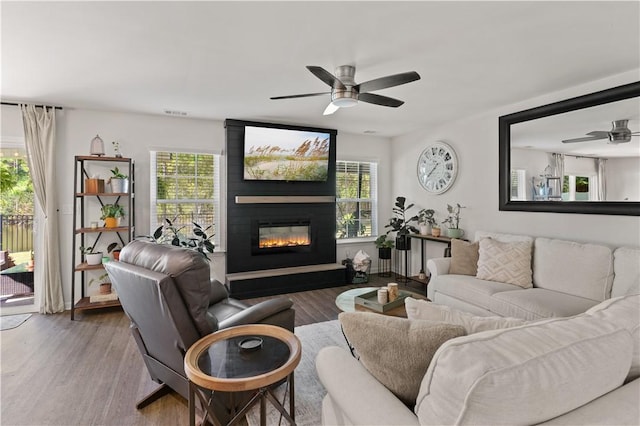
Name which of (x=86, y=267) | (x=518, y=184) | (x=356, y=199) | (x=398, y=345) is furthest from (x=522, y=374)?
(x=356, y=199)

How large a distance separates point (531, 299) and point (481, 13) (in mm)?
2254

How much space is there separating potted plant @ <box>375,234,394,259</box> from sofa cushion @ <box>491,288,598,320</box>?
2502mm

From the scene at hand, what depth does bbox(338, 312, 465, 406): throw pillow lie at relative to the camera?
1.02 m

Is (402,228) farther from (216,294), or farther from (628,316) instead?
(628,316)

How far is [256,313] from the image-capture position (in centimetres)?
199

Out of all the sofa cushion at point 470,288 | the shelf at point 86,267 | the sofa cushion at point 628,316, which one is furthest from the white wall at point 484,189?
the shelf at point 86,267

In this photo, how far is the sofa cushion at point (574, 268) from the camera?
2.68m

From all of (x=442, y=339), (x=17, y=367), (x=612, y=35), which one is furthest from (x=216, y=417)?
(x=612, y=35)

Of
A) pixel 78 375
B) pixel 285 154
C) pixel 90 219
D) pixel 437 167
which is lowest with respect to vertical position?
pixel 78 375

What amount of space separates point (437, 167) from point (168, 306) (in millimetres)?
4313

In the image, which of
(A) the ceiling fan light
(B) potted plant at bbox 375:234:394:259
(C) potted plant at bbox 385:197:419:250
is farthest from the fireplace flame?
(A) the ceiling fan light

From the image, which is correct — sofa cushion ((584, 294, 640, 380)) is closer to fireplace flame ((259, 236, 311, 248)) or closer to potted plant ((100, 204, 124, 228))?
fireplace flame ((259, 236, 311, 248))

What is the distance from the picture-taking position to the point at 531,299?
106 inches

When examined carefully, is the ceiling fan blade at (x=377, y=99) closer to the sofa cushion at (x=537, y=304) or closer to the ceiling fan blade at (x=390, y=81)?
the ceiling fan blade at (x=390, y=81)
